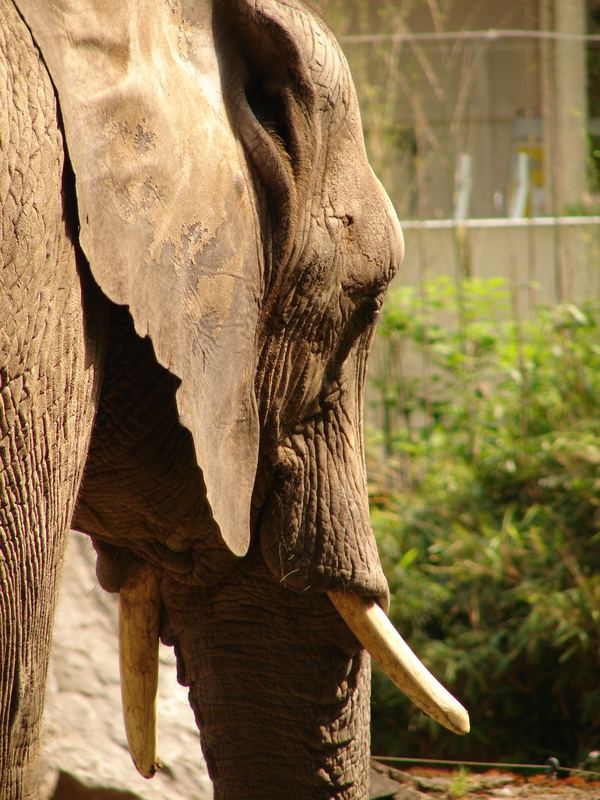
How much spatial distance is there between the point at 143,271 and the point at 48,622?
348mm

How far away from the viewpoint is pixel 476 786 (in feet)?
9.72

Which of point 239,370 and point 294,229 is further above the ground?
point 294,229

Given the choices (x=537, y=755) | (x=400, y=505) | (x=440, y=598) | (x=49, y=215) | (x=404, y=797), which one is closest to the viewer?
(x=49, y=215)

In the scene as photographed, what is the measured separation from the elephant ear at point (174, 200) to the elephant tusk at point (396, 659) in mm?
333

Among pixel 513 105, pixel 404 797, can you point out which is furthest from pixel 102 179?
pixel 513 105

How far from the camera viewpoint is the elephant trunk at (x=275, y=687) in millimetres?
1860

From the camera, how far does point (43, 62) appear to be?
120 cm

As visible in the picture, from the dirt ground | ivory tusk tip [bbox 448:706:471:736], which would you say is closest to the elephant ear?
ivory tusk tip [bbox 448:706:471:736]

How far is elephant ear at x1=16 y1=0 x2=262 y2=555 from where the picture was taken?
4.06 ft

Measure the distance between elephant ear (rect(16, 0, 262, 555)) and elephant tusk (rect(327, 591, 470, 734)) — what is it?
333 millimetres

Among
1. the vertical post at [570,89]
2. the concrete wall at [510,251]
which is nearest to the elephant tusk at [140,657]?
the concrete wall at [510,251]

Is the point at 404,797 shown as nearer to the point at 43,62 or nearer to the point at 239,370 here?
the point at 239,370

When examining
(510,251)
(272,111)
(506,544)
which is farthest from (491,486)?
(272,111)

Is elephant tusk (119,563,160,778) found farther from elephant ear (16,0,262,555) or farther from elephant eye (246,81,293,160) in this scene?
elephant eye (246,81,293,160)
